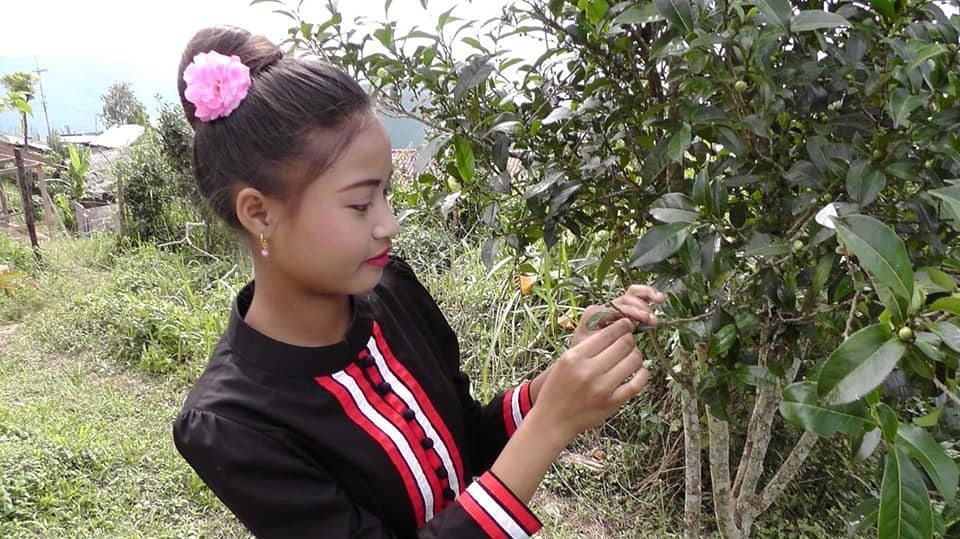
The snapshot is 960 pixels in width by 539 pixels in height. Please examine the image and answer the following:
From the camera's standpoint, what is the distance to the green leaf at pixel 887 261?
0.53 metres

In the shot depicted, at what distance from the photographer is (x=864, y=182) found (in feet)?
2.51

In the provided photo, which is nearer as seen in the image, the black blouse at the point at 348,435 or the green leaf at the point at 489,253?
the black blouse at the point at 348,435

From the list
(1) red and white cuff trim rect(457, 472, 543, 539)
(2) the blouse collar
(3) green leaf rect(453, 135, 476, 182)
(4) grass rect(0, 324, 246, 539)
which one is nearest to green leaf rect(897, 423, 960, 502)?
(1) red and white cuff trim rect(457, 472, 543, 539)

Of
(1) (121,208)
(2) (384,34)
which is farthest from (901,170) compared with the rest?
(1) (121,208)

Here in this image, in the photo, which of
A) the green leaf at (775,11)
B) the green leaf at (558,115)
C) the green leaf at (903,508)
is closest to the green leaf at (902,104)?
the green leaf at (775,11)

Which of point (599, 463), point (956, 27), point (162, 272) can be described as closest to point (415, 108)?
point (956, 27)

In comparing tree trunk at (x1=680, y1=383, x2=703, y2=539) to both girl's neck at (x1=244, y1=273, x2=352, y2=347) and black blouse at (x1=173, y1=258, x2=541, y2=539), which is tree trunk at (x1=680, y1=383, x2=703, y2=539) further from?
girl's neck at (x1=244, y1=273, x2=352, y2=347)

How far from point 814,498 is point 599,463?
71 cm

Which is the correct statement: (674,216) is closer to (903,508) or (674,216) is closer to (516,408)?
(903,508)

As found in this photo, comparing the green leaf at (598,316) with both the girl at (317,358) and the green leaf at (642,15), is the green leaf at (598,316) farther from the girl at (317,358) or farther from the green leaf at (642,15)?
the green leaf at (642,15)

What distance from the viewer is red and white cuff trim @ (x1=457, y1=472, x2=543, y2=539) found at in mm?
941

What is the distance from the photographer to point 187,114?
1.07 m

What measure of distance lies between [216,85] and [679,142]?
2.02 ft

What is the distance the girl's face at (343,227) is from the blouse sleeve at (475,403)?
13.7 inches
